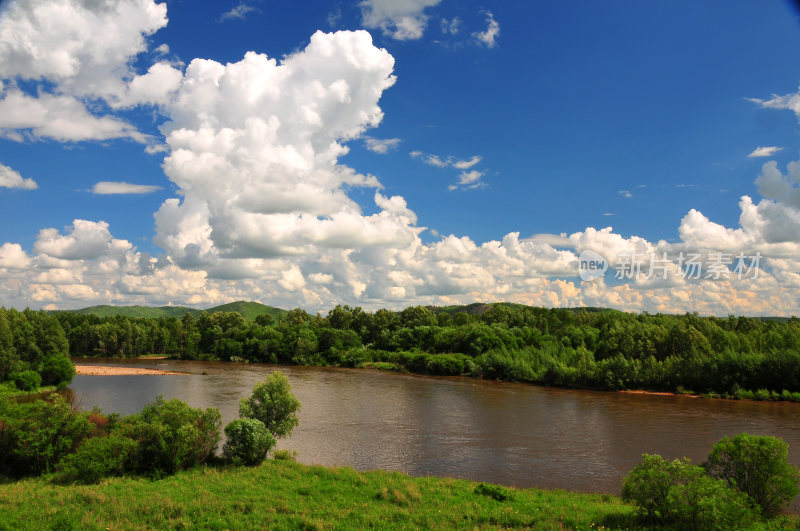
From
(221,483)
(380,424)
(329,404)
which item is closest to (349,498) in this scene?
(221,483)

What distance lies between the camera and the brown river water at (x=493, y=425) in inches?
1350

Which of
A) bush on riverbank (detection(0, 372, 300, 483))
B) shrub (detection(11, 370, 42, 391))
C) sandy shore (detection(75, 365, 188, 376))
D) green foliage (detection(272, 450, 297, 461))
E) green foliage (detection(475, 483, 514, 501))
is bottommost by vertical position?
sandy shore (detection(75, 365, 188, 376))

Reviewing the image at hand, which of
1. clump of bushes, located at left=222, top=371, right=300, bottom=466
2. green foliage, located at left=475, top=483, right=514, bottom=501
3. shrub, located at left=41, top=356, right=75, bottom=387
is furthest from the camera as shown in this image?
shrub, located at left=41, top=356, right=75, bottom=387

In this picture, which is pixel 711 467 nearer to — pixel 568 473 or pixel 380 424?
A: pixel 568 473

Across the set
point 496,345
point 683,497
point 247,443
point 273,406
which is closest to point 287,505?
point 247,443

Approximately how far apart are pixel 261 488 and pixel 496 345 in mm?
84848

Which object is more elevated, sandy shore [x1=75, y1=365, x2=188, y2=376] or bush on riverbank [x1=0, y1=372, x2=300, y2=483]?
bush on riverbank [x1=0, y1=372, x2=300, y2=483]

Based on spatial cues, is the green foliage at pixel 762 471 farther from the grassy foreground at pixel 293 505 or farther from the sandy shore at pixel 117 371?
the sandy shore at pixel 117 371

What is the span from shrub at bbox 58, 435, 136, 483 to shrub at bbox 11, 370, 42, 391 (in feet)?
169

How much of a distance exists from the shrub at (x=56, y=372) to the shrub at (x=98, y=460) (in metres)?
56.0

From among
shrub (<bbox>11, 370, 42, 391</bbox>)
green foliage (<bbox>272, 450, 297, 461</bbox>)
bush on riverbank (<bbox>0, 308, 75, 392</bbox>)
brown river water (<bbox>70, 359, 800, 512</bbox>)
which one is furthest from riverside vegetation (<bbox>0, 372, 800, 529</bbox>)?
bush on riverbank (<bbox>0, 308, 75, 392</bbox>)

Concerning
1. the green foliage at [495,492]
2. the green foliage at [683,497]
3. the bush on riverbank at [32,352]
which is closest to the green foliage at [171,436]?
the green foliage at [495,492]

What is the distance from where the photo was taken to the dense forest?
232 ft

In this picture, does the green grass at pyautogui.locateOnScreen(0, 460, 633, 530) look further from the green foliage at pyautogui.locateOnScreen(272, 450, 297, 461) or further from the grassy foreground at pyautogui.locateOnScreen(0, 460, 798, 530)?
the green foliage at pyautogui.locateOnScreen(272, 450, 297, 461)
